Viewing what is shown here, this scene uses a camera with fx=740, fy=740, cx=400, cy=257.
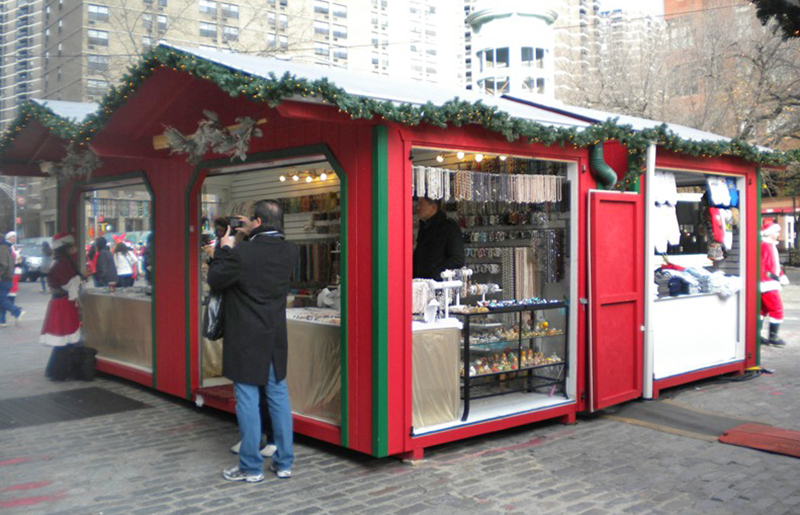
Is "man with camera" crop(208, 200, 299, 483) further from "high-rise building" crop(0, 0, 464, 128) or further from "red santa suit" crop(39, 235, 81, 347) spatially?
"high-rise building" crop(0, 0, 464, 128)

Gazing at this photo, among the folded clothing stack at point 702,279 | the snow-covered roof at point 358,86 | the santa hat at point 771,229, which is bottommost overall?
the folded clothing stack at point 702,279

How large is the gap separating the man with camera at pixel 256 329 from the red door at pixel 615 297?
3.07 meters

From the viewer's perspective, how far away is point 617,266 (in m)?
7.21

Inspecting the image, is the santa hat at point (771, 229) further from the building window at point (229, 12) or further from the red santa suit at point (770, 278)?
the building window at point (229, 12)

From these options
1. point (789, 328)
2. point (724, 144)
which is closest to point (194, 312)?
point (724, 144)

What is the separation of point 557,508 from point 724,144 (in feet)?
17.6

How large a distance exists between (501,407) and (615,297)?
1.58 meters

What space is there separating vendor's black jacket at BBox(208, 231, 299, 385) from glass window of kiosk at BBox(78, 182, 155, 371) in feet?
11.8

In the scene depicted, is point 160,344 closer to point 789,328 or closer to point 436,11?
point 789,328

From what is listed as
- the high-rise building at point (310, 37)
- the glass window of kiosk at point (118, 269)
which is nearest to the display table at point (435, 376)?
the glass window of kiosk at point (118, 269)

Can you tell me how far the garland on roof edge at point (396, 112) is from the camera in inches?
197

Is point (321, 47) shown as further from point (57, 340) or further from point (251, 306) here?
point (251, 306)

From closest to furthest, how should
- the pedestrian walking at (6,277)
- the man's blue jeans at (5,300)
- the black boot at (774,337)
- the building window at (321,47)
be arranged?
1. the black boot at (774,337)
2. the pedestrian walking at (6,277)
3. the man's blue jeans at (5,300)
4. the building window at (321,47)

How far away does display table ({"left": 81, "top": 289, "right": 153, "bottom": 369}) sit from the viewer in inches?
342
